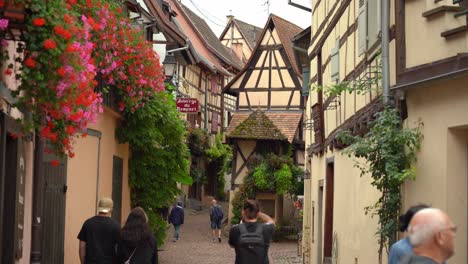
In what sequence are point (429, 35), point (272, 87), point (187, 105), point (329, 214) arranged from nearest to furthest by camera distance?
point (429, 35) < point (329, 214) < point (187, 105) < point (272, 87)

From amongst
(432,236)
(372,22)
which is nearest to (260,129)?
(372,22)

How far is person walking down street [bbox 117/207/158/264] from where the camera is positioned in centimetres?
993

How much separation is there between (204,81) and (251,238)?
39.2 metres

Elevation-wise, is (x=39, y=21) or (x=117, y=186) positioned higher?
(x=39, y=21)

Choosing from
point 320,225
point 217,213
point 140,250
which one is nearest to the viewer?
point 140,250

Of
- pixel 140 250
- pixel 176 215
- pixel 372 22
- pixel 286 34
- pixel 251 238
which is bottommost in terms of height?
pixel 140 250

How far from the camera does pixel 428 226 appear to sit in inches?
209

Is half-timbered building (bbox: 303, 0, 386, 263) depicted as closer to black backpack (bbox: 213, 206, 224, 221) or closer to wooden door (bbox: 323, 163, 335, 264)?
wooden door (bbox: 323, 163, 335, 264)

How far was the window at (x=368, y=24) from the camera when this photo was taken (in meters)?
12.8

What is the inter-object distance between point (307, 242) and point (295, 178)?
13.4 meters

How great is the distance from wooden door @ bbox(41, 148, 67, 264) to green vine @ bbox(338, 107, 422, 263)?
366cm

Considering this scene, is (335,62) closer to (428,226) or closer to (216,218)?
(428,226)

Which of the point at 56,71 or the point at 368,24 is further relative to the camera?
the point at 368,24

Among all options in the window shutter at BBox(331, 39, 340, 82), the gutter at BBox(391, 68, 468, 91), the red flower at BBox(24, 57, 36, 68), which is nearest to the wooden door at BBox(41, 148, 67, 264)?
the red flower at BBox(24, 57, 36, 68)
